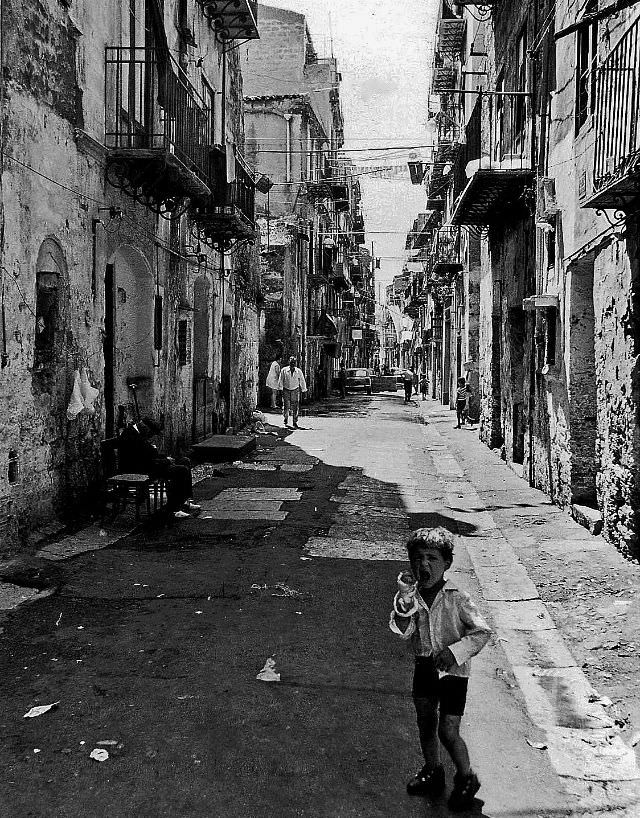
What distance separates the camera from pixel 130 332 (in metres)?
13.2

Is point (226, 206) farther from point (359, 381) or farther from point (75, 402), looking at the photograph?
point (359, 381)

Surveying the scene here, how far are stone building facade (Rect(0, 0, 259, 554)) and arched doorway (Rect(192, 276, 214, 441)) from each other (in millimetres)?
35

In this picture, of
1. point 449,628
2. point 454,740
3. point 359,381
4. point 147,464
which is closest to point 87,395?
point 147,464

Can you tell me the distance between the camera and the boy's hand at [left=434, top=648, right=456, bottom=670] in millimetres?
3672

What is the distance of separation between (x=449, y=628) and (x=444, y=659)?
0.13 meters

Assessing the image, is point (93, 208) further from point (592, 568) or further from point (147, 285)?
point (592, 568)

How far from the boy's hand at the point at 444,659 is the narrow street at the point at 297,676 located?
60cm

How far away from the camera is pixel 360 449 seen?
18016mm

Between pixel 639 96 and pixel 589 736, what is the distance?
5138 millimetres

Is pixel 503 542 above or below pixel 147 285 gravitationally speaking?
below

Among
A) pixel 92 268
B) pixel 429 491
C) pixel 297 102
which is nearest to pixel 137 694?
pixel 92 268

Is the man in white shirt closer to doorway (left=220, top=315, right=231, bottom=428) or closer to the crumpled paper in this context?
doorway (left=220, top=315, right=231, bottom=428)

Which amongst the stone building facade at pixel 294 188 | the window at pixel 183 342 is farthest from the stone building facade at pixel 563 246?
the stone building facade at pixel 294 188

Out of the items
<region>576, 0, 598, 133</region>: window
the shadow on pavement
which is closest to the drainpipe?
<region>576, 0, 598, 133</region>: window
